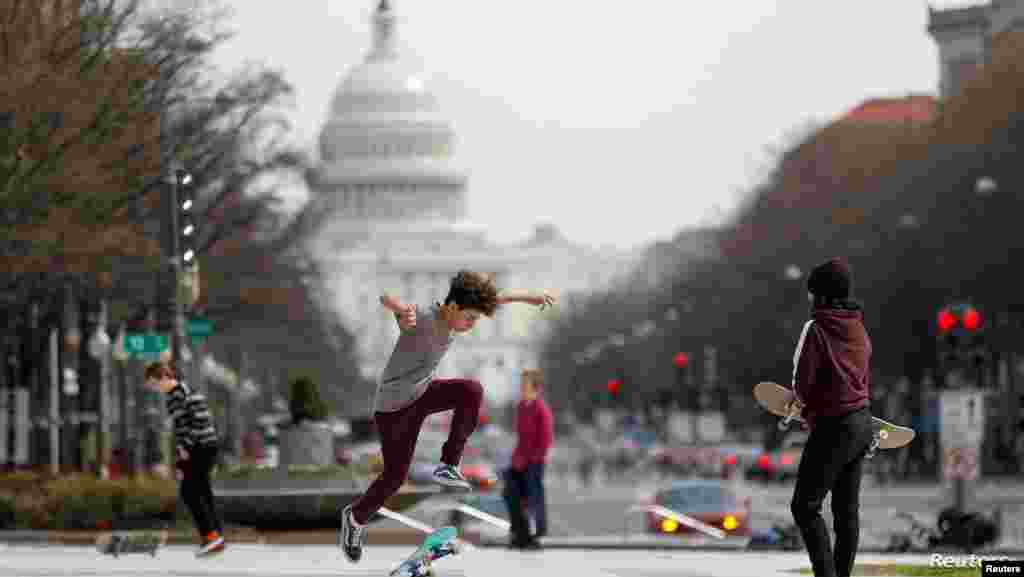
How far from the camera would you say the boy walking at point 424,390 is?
17.8 meters

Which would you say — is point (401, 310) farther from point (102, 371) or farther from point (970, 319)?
point (102, 371)

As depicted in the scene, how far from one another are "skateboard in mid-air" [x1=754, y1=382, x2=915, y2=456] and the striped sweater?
800 centimetres

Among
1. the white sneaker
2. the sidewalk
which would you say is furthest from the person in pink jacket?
the white sneaker

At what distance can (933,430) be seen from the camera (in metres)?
86.4

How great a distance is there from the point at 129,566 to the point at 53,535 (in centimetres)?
903

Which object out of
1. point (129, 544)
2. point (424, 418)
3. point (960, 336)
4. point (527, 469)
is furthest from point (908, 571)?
point (960, 336)

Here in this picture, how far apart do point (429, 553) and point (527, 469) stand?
11.9 m

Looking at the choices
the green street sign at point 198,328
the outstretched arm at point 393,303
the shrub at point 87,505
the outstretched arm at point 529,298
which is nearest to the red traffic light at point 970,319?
the green street sign at point 198,328

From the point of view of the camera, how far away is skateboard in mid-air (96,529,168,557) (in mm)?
25531

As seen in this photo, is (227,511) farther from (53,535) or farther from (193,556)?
(193,556)

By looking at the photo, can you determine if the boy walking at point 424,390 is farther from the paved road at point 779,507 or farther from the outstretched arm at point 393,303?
the paved road at point 779,507

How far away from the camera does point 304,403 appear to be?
116 feet

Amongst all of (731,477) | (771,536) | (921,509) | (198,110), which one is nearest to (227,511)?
(771,536)

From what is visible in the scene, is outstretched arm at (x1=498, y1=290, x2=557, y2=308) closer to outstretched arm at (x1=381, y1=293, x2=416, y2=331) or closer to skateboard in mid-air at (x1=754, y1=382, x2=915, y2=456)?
outstretched arm at (x1=381, y1=293, x2=416, y2=331)
